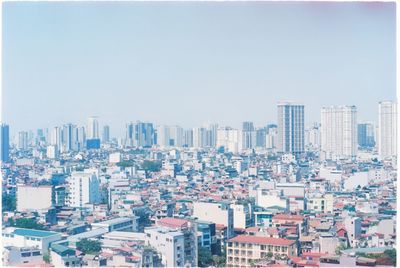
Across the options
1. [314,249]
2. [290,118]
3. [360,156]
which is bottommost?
[314,249]

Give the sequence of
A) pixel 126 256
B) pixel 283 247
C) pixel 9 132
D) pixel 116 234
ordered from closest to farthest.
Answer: pixel 126 256
pixel 283 247
pixel 116 234
pixel 9 132

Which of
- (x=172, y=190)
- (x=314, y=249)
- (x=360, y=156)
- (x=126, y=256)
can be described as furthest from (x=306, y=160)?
(x=126, y=256)

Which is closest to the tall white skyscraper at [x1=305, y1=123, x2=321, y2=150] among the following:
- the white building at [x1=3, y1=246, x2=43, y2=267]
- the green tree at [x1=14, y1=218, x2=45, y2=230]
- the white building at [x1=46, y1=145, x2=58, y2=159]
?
the white building at [x1=46, y1=145, x2=58, y2=159]

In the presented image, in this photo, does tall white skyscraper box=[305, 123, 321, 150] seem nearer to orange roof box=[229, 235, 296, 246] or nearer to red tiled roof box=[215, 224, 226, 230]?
red tiled roof box=[215, 224, 226, 230]

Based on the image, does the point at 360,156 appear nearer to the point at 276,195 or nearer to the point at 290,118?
the point at 290,118

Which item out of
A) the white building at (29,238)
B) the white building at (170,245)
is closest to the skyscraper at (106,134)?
the white building at (29,238)

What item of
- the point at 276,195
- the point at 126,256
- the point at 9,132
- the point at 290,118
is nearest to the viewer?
the point at 126,256
